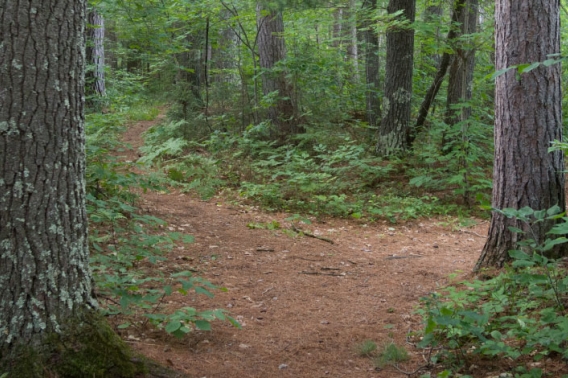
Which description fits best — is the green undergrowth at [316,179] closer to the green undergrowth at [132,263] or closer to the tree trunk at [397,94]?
the tree trunk at [397,94]

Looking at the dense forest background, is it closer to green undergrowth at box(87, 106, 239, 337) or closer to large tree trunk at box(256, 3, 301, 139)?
large tree trunk at box(256, 3, 301, 139)

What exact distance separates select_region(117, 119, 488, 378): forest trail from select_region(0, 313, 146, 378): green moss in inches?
17.4

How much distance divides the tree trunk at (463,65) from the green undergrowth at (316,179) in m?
1.22

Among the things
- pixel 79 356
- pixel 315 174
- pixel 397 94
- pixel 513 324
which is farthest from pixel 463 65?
pixel 79 356

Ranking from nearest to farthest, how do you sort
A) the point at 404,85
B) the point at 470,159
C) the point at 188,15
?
the point at 470,159 → the point at 404,85 → the point at 188,15

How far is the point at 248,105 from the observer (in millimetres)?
12414

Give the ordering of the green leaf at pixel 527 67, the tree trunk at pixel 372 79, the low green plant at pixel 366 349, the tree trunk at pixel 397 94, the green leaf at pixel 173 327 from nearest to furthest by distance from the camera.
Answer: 1. the green leaf at pixel 527 67
2. the green leaf at pixel 173 327
3. the low green plant at pixel 366 349
4. the tree trunk at pixel 397 94
5. the tree trunk at pixel 372 79

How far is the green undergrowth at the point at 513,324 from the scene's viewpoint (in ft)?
10.0

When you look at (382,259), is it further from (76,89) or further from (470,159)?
(76,89)

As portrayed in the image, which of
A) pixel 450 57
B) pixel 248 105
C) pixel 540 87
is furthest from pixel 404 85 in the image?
pixel 540 87

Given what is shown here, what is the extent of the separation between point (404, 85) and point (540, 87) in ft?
18.3

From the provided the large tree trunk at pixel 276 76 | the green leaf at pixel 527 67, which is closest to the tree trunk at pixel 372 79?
the large tree trunk at pixel 276 76

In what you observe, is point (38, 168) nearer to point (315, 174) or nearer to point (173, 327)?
point (173, 327)

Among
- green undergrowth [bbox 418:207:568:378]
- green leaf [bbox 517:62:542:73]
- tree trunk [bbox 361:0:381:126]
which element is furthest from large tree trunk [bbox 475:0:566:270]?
tree trunk [bbox 361:0:381:126]
